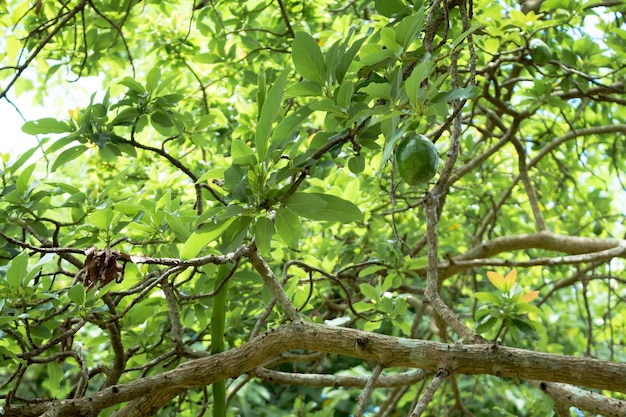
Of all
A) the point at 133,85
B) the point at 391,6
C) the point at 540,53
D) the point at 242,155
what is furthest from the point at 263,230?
the point at 540,53

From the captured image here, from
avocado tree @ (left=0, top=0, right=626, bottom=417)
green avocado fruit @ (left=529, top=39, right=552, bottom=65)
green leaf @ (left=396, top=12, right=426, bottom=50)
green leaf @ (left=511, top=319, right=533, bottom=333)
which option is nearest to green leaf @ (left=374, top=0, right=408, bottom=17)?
avocado tree @ (left=0, top=0, right=626, bottom=417)

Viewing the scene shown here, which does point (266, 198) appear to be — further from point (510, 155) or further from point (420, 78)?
point (510, 155)

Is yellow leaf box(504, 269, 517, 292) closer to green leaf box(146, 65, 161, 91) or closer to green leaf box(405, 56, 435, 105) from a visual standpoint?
green leaf box(405, 56, 435, 105)

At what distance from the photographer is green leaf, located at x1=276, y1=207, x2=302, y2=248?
1219 mm

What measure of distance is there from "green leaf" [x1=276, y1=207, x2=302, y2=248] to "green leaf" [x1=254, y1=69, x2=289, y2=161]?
0.13 metres

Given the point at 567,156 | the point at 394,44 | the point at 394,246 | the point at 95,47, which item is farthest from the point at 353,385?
the point at 567,156

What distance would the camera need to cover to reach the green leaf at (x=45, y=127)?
1609mm

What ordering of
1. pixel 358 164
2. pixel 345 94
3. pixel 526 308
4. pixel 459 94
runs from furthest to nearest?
pixel 526 308 → pixel 358 164 → pixel 345 94 → pixel 459 94

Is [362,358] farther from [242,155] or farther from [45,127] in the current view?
[45,127]

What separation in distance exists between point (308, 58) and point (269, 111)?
0.47ft

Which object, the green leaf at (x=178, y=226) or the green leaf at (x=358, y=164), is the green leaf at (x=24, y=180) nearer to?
the green leaf at (x=178, y=226)

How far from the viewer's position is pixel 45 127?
1.64m

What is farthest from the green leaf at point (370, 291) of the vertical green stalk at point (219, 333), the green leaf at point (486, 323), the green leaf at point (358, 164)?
the green leaf at point (358, 164)

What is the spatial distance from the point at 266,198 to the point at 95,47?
1745mm
